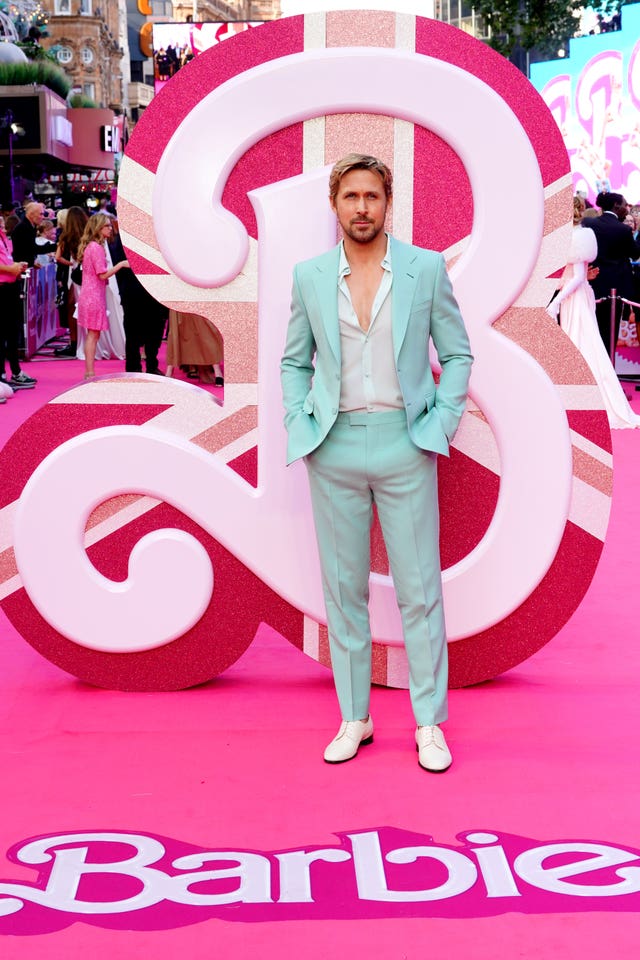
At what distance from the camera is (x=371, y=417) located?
3547 mm

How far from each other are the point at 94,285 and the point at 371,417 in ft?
27.7

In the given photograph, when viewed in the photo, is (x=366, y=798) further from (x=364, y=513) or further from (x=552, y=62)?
(x=552, y=62)

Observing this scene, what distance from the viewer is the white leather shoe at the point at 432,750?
354 centimetres

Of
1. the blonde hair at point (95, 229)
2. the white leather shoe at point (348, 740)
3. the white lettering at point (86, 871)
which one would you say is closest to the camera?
the white lettering at point (86, 871)

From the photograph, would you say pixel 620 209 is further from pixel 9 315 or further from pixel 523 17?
pixel 523 17

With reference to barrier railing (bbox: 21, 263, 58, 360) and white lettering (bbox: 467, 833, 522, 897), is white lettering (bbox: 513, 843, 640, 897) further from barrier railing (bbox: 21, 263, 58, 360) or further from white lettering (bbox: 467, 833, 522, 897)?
barrier railing (bbox: 21, 263, 58, 360)

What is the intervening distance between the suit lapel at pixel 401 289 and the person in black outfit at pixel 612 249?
866 centimetres

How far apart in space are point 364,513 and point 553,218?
3.88 feet

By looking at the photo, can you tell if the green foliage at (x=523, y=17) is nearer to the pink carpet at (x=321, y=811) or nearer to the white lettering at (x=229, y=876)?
the pink carpet at (x=321, y=811)

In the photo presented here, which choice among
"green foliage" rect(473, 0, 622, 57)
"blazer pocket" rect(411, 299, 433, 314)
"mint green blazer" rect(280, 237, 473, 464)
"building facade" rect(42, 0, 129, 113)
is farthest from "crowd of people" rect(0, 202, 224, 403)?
"building facade" rect(42, 0, 129, 113)

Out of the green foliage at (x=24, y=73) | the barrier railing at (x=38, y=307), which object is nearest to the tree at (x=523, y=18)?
the green foliage at (x=24, y=73)

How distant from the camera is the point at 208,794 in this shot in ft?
11.2

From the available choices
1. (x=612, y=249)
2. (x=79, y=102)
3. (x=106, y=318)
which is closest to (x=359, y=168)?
(x=106, y=318)

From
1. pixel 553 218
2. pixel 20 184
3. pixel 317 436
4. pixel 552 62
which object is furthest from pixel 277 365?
pixel 552 62
